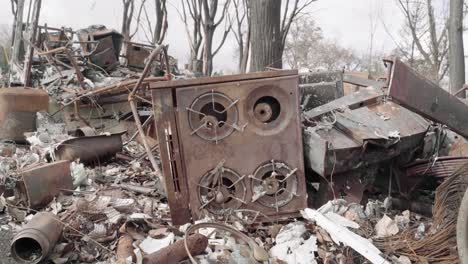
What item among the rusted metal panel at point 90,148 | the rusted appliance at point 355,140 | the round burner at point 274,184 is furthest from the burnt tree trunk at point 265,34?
the round burner at point 274,184

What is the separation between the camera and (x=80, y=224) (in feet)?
10.5

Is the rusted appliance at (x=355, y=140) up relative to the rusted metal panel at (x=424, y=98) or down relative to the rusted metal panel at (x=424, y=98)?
down

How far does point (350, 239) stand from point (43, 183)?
254 centimetres

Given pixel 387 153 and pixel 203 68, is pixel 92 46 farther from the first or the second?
pixel 387 153

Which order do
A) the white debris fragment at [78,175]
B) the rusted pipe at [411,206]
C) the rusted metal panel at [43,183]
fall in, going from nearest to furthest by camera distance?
the rusted metal panel at [43,183], the rusted pipe at [411,206], the white debris fragment at [78,175]

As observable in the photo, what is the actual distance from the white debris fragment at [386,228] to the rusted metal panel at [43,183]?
8.75ft

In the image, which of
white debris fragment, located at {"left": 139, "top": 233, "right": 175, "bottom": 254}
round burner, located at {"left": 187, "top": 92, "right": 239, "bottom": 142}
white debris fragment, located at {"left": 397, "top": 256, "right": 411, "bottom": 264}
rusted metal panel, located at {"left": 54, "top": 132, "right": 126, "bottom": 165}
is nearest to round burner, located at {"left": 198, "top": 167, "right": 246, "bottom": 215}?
round burner, located at {"left": 187, "top": 92, "right": 239, "bottom": 142}

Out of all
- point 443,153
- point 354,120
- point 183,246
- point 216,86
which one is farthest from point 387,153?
point 183,246

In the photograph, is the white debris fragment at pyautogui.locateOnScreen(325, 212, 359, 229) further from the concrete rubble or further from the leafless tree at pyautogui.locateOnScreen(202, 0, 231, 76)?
the leafless tree at pyautogui.locateOnScreen(202, 0, 231, 76)

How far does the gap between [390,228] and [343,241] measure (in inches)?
19.9

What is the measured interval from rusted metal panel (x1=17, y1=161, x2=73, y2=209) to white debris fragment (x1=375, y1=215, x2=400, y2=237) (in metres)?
2.67

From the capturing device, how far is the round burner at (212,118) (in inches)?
126

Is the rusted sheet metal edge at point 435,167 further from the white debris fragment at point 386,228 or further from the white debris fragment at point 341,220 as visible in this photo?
the white debris fragment at point 341,220

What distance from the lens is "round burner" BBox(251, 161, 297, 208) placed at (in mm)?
3289
